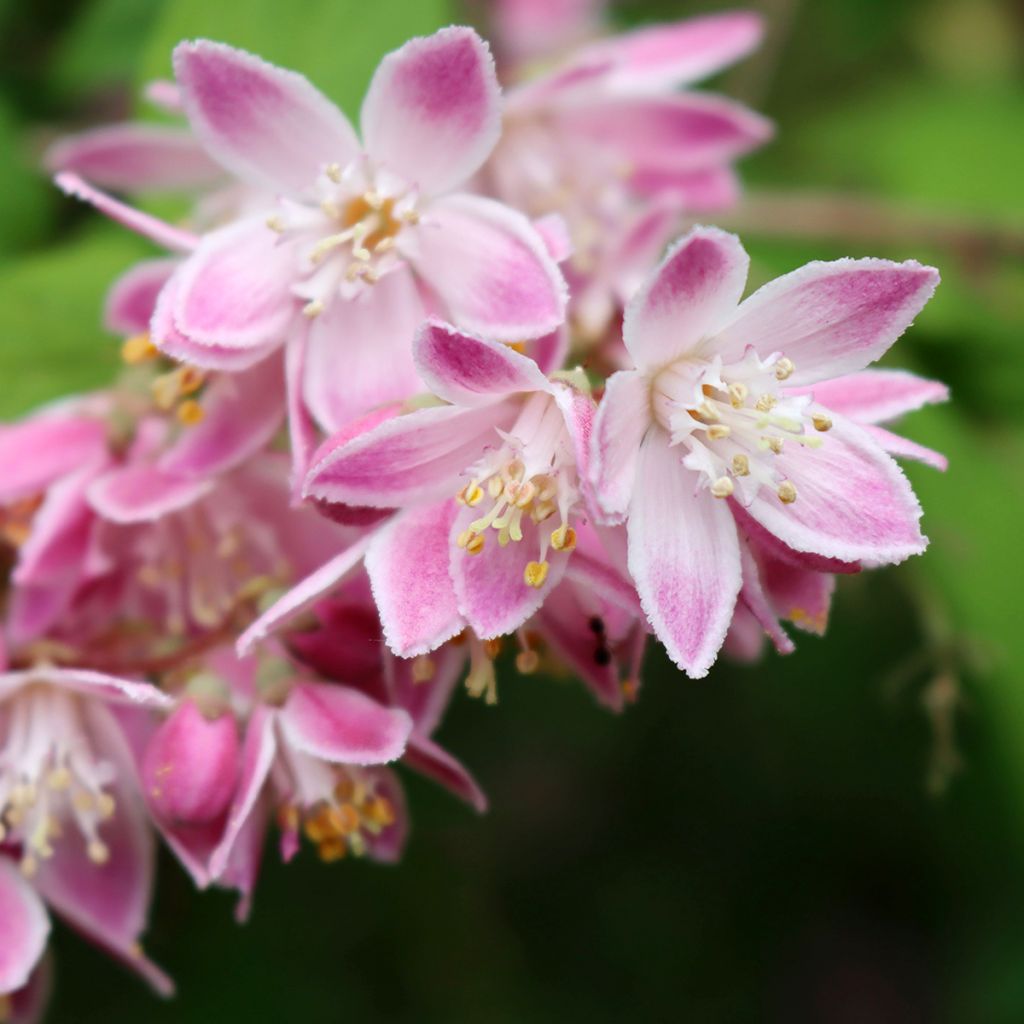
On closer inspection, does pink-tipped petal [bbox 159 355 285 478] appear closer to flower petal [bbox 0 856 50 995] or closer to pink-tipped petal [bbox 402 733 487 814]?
pink-tipped petal [bbox 402 733 487 814]

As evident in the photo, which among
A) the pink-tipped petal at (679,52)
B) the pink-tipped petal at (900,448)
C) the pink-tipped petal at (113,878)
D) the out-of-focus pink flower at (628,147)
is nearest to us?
the pink-tipped petal at (900,448)

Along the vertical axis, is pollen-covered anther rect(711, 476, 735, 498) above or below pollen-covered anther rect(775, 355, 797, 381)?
below

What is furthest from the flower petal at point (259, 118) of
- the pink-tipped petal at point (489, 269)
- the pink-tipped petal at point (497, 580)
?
the pink-tipped petal at point (497, 580)

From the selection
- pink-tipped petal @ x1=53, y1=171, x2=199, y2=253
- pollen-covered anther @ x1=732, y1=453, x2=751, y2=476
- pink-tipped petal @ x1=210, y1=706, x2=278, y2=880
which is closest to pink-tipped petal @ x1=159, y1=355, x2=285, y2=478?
pink-tipped petal @ x1=53, y1=171, x2=199, y2=253

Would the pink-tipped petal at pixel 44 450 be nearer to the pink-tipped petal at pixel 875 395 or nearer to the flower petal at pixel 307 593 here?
the flower petal at pixel 307 593

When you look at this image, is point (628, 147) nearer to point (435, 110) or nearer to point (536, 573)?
point (435, 110)

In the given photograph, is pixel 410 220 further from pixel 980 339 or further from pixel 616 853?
pixel 616 853

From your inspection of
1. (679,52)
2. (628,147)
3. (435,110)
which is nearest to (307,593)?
(435,110)
